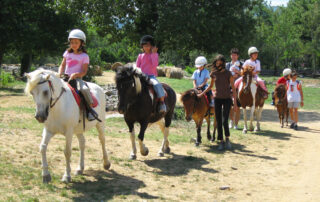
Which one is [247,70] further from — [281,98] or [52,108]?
[52,108]

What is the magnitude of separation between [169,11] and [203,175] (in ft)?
36.3

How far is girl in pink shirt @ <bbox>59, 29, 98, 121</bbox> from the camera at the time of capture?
629cm

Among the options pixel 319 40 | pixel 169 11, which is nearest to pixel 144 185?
pixel 169 11

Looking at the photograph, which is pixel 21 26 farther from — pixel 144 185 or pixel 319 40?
pixel 319 40

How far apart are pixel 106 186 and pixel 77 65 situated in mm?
2294

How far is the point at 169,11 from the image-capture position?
650 inches

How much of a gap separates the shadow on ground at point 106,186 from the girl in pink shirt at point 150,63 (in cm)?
219

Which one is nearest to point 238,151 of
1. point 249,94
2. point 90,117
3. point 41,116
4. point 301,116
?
point 249,94

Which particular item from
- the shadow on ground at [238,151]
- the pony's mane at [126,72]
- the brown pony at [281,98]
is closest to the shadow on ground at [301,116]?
the brown pony at [281,98]

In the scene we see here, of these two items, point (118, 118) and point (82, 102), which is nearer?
point (82, 102)

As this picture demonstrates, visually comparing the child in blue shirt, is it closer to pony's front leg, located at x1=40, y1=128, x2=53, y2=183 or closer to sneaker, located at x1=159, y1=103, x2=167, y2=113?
sneaker, located at x1=159, y1=103, x2=167, y2=113

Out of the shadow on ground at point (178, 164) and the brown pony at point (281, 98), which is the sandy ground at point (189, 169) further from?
the brown pony at point (281, 98)

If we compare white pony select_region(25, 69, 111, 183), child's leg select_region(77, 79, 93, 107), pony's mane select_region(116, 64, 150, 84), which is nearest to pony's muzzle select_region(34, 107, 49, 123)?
white pony select_region(25, 69, 111, 183)

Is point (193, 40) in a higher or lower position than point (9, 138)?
higher
